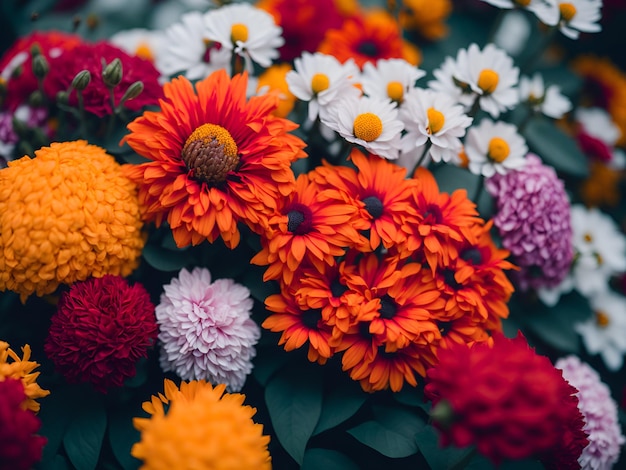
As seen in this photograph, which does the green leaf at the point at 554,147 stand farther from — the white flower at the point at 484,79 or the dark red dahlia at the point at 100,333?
the dark red dahlia at the point at 100,333

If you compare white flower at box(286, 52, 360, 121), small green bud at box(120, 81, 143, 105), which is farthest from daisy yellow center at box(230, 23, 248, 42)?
small green bud at box(120, 81, 143, 105)

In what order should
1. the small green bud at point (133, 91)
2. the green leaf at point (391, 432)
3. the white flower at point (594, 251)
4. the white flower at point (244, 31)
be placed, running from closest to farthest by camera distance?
1. the green leaf at point (391, 432)
2. the small green bud at point (133, 91)
3. the white flower at point (244, 31)
4. the white flower at point (594, 251)

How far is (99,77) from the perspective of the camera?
1178mm

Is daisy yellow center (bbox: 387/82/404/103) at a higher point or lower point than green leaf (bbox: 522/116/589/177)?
higher

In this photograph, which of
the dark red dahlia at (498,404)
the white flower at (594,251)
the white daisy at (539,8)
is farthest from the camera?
the white flower at (594,251)

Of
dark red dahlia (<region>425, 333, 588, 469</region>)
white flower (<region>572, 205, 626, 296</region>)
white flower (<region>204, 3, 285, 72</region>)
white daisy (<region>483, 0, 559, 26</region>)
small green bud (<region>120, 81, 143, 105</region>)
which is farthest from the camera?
white flower (<region>572, 205, 626, 296</region>)

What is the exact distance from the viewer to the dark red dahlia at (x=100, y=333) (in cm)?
95

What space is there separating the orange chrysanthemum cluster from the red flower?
45 centimetres

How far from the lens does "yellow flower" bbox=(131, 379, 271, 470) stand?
760 mm

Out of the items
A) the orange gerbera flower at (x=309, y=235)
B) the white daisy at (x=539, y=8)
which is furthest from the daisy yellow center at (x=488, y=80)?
the orange gerbera flower at (x=309, y=235)

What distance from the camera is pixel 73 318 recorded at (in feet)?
3.15

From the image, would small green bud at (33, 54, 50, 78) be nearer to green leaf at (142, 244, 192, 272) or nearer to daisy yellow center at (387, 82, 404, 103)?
green leaf at (142, 244, 192, 272)

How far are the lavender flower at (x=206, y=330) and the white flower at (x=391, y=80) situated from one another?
0.58 meters

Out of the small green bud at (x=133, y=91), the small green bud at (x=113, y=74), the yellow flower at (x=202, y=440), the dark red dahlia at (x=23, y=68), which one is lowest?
the yellow flower at (x=202, y=440)
